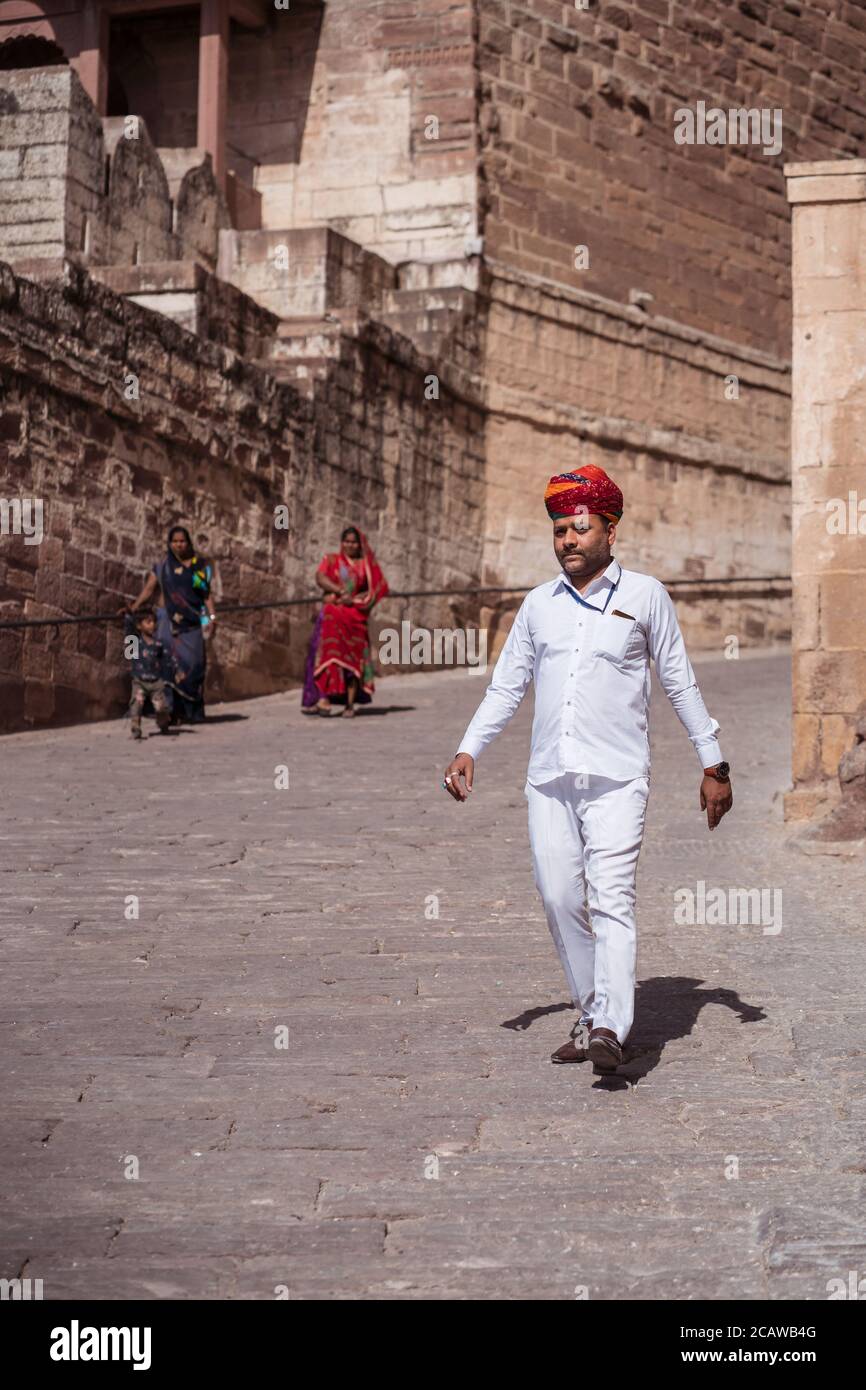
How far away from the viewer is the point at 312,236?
1927 centimetres

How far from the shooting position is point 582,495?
508cm

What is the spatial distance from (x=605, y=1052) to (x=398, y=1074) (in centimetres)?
53

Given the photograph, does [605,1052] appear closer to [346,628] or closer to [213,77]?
[346,628]

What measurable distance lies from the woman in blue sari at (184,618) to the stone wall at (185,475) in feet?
1.27

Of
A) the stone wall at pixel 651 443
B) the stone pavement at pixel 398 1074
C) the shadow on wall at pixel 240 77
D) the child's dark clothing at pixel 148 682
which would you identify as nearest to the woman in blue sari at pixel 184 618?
the child's dark clothing at pixel 148 682

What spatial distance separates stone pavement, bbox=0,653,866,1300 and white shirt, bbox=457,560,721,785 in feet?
2.58

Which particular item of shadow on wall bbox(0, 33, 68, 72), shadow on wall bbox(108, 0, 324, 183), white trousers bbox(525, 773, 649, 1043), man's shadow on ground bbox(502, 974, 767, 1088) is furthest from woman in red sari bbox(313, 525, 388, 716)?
shadow on wall bbox(0, 33, 68, 72)

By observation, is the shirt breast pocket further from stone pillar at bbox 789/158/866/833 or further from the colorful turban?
stone pillar at bbox 789/158/866/833

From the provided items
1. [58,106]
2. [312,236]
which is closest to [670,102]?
[312,236]

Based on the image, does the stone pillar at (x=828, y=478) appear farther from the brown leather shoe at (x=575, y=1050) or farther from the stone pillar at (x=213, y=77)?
the stone pillar at (x=213, y=77)

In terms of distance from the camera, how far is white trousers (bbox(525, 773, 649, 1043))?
4.89 m

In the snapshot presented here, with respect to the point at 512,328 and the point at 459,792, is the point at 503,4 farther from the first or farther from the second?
the point at 459,792

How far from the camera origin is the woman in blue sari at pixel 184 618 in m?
13.6
